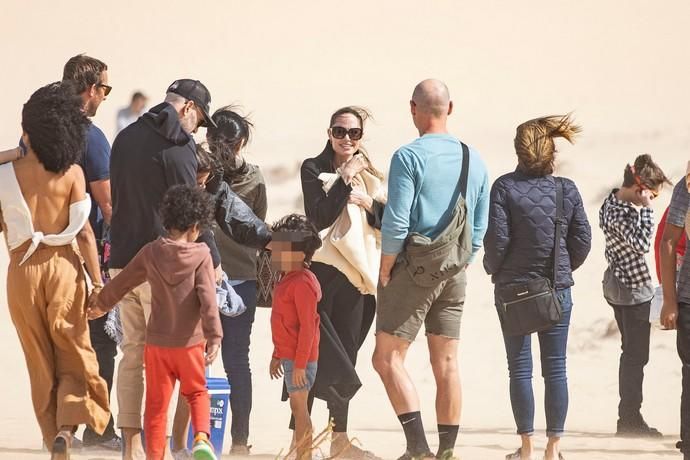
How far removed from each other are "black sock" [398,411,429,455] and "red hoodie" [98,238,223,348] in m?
1.21

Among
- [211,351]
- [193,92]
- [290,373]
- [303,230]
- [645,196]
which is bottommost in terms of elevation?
[290,373]

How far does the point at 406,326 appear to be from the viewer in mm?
6980

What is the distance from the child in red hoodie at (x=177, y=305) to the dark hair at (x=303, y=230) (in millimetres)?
736

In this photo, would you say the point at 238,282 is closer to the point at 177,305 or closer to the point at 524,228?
the point at 524,228

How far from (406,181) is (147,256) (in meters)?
1.33

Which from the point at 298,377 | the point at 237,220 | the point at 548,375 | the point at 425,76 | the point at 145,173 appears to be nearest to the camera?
the point at 145,173

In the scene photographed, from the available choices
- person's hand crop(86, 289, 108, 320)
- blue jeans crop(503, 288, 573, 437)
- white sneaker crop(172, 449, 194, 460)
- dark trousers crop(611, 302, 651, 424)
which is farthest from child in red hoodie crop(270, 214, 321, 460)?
dark trousers crop(611, 302, 651, 424)

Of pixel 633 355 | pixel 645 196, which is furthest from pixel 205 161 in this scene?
pixel 633 355

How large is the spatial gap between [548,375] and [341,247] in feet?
4.51

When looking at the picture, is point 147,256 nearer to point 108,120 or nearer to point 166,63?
point 108,120

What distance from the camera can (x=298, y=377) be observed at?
6.90 metres

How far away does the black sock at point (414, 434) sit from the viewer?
6.98 m

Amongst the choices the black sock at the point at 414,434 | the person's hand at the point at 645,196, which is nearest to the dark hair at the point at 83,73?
the black sock at the point at 414,434

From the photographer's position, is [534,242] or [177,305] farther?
[534,242]
